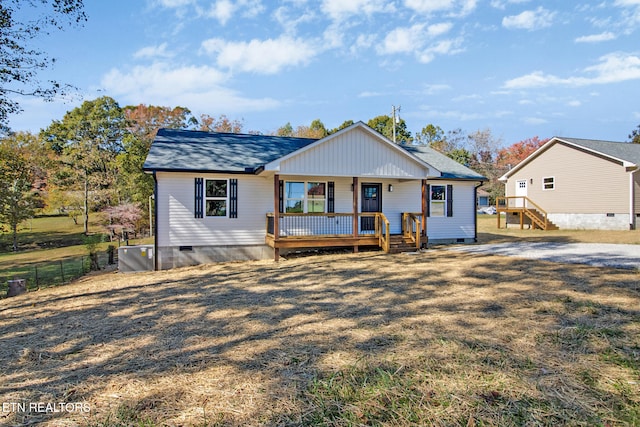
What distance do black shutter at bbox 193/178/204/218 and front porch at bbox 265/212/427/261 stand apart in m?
2.26

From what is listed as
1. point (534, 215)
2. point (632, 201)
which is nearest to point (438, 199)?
point (534, 215)

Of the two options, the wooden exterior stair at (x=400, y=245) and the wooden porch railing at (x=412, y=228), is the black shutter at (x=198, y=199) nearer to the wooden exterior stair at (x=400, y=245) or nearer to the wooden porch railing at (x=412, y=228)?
the wooden exterior stair at (x=400, y=245)

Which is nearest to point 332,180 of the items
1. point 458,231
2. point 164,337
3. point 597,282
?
point 458,231

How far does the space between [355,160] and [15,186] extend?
60.3 feet

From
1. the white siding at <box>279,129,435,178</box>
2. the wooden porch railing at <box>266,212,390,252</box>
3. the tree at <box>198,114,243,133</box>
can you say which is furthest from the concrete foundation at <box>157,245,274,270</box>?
the tree at <box>198,114,243,133</box>

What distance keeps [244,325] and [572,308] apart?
4.88 metres

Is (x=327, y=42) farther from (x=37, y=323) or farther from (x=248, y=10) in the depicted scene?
(x=37, y=323)

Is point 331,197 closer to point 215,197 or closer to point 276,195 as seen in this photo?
point 276,195

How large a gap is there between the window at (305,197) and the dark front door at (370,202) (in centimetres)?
168

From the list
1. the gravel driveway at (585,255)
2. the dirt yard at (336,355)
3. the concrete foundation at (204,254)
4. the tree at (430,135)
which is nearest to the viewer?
the dirt yard at (336,355)

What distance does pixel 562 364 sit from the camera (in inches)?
134

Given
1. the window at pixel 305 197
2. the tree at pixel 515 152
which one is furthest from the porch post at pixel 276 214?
the tree at pixel 515 152

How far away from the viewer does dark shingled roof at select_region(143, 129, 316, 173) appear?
458 inches

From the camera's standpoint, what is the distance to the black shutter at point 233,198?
12.1 meters
